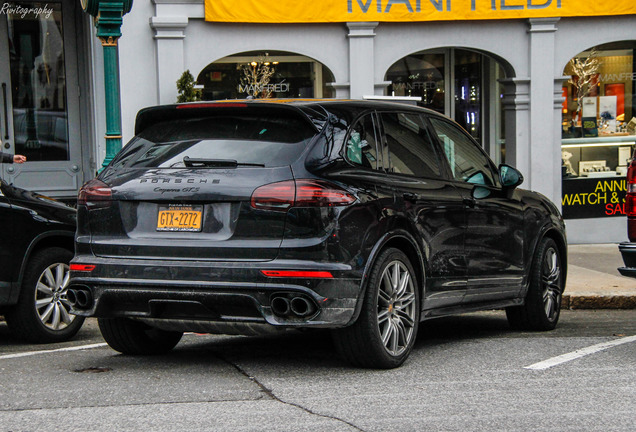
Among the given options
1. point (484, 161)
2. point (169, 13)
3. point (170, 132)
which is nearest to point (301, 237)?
point (170, 132)

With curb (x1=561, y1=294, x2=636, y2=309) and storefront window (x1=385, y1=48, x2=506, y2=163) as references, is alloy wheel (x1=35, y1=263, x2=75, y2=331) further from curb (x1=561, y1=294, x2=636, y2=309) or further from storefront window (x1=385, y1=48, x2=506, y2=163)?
storefront window (x1=385, y1=48, x2=506, y2=163)

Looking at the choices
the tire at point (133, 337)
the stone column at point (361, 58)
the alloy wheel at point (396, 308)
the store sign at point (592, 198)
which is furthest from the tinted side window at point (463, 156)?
the store sign at point (592, 198)

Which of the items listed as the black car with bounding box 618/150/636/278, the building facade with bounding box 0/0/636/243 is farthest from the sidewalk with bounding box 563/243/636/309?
the black car with bounding box 618/150/636/278

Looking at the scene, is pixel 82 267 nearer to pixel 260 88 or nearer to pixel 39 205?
pixel 39 205

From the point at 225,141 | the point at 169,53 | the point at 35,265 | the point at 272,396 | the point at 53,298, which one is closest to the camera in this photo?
the point at 272,396

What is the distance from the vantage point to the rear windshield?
589 centimetres

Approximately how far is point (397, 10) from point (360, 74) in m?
1.04

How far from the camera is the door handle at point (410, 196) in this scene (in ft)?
20.8

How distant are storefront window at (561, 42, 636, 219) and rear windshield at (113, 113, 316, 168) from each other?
9.76 metres

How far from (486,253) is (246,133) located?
222cm

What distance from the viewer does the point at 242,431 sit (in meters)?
4.68

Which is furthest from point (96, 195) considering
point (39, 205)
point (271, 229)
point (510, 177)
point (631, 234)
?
point (631, 234)

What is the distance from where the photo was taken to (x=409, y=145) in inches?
269

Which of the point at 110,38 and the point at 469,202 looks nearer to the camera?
the point at 469,202
